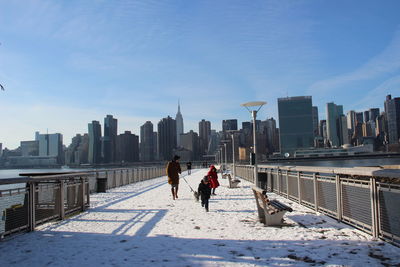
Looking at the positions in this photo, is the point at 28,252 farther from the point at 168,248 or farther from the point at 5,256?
the point at 168,248

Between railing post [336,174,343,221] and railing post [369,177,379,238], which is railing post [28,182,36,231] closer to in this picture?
railing post [336,174,343,221]

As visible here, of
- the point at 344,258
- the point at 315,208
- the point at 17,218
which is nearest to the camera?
the point at 344,258

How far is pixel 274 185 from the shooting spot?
1566 centimetres

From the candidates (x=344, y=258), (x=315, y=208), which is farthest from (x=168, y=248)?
(x=315, y=208)

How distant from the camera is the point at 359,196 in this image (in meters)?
6.83

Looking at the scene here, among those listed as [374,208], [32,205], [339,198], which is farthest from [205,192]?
[374,208]

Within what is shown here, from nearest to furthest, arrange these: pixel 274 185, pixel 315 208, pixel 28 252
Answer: pixel 28 252 < pixel 315 208 < pixel 274 185

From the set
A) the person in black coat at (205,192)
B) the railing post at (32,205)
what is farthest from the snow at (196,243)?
the person in black coat at (205,192)

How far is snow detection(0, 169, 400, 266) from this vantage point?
5199mm

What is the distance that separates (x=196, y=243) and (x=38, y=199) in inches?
170

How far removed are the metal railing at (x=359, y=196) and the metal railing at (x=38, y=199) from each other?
A: 711 centimetres

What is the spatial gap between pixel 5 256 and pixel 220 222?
4710 mm

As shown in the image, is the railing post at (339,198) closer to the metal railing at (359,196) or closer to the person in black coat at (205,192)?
the metal railing at (359,196)

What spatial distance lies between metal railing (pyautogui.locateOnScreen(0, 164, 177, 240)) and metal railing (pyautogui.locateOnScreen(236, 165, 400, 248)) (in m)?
7.11
